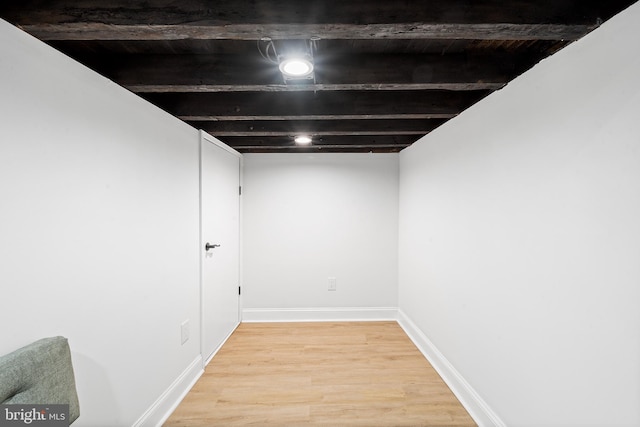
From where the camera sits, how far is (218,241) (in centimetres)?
277

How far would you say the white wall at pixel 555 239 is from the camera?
980 millimetres

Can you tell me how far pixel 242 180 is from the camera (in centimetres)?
342

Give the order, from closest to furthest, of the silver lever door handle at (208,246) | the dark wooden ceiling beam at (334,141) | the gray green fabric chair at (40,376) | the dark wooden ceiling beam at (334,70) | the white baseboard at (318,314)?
the gray green fabric chair at (40,376), the dark wooden ceiling beam at (334,70), the silver lever door handle at (208,246), the dark wooden ceiling beam at (334,141), the white baseboard at (318,314)

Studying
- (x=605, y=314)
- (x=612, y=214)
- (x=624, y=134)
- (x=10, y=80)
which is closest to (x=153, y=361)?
(x=10, y=80)

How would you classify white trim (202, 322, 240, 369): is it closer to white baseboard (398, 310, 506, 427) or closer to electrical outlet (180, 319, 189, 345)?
electrical outlet (180, 319, 189, 345)

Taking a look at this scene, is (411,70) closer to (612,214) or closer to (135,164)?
(612,214)

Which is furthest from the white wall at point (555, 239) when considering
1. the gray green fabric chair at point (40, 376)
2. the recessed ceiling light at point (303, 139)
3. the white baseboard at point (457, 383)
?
the gray green fabric chair at point (40, 376)

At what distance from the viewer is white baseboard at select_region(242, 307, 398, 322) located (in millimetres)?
3441

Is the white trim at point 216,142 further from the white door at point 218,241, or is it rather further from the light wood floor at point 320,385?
the light wood floor at point 320,385

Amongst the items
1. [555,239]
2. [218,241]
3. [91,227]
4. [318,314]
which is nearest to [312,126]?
[218,241]

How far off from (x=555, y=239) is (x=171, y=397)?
8.02ft

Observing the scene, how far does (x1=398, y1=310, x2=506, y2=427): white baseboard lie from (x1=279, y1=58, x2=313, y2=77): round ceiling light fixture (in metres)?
2.18

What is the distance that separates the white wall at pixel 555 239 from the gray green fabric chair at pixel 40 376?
1.97 meters

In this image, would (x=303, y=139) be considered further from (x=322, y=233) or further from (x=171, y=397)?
(x=171, y=397)
